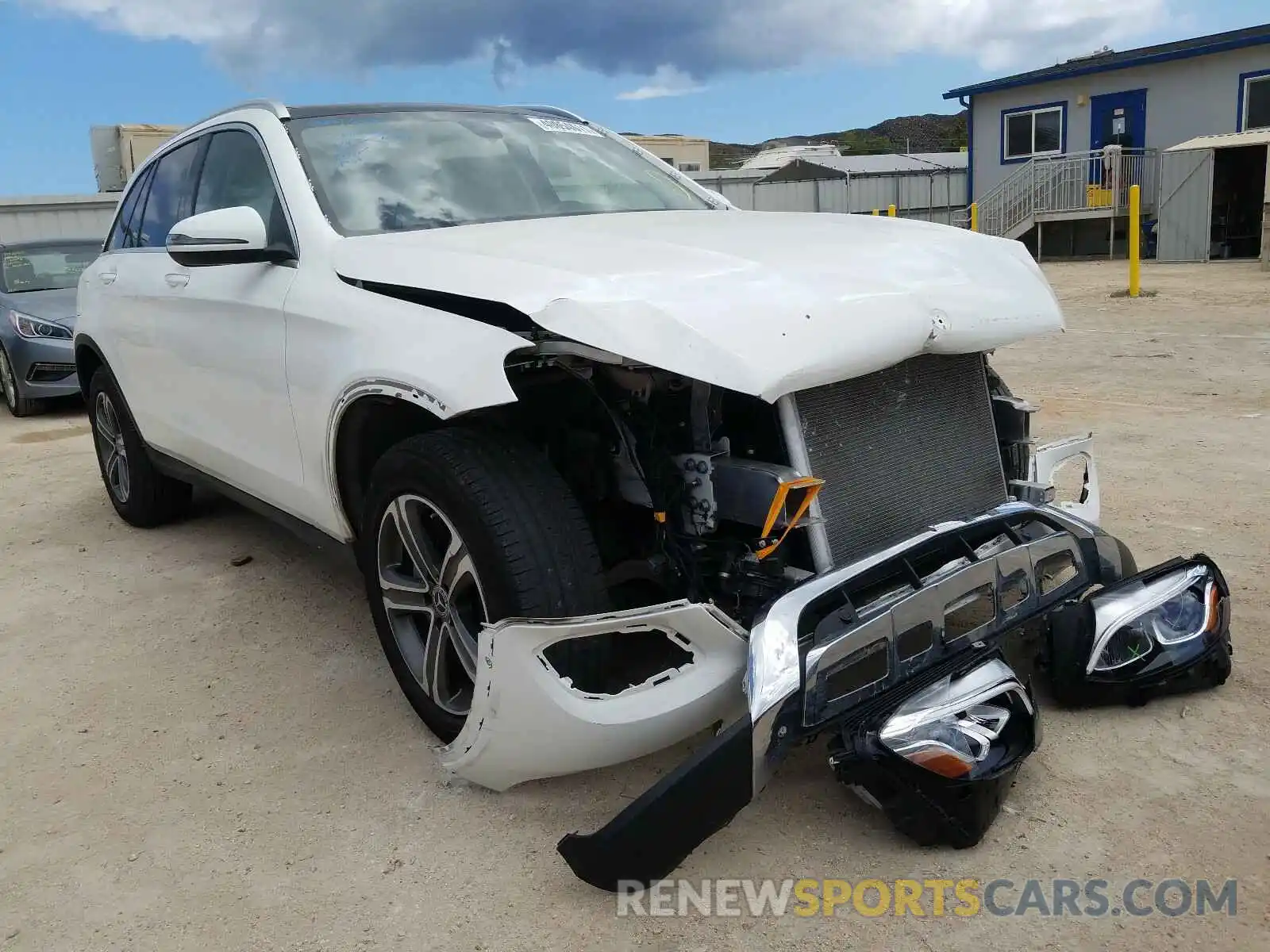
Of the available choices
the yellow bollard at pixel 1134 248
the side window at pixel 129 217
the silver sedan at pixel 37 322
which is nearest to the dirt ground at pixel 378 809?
the side window at pixel 129 217

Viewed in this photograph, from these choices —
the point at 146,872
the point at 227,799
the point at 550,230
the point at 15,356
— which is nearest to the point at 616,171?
the point at 550,230

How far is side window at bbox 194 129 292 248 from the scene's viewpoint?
10.6ft

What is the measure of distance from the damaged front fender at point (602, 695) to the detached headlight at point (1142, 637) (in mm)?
973

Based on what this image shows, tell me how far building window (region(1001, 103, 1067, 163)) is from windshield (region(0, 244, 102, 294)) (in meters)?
20.1

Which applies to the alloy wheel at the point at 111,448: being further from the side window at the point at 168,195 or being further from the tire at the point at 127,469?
the side window at the point at 168,195

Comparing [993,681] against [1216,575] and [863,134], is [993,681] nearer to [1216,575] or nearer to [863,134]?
[1216,575]

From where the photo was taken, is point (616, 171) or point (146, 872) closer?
point (146, 872)

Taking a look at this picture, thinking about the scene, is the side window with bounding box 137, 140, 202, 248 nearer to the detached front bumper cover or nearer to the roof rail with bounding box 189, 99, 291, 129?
the roof rail with bounding box 189, 99, 291, 129

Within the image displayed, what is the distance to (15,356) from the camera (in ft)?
28.8

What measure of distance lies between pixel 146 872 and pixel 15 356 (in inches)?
307

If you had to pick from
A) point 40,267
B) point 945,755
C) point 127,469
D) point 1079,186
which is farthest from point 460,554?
point 1079,186

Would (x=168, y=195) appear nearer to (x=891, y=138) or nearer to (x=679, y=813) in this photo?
(x=679, y=813)

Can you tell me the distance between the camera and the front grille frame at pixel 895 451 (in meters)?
2.49

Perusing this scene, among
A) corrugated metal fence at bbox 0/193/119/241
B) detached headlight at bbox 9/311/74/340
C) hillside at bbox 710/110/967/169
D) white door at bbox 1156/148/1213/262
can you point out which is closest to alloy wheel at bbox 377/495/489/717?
detached headlight at bbox 9/311/74/340
